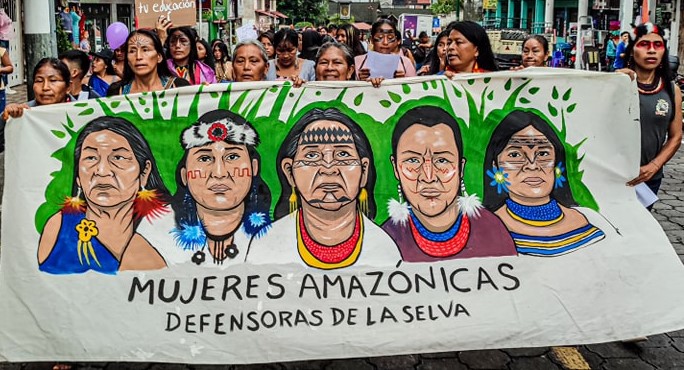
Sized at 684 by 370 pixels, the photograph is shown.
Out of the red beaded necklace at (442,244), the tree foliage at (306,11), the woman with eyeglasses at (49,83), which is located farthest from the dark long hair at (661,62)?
the tree foliage at (306,11)

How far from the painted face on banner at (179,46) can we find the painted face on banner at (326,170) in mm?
2844

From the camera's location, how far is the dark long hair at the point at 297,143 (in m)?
3.81

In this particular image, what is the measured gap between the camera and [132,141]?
3816 millimetres

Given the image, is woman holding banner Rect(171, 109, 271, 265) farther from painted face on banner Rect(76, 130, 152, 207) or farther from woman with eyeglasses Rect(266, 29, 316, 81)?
woman with eyeglasses Rect(266, 29, 316, 81)

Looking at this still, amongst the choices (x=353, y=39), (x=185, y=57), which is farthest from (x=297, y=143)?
(x=353, y=39)

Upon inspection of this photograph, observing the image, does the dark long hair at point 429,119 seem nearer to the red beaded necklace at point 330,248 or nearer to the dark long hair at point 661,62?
the red beaded necklace at point 330,248

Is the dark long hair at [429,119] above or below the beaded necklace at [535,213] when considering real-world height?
above

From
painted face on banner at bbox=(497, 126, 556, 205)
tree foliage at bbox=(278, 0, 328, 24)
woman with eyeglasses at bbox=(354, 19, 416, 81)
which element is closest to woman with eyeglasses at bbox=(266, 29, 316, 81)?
woman with eyeglasses at bbox=(354, 19, 416, 81)

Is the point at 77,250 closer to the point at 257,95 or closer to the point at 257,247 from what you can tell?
the point at 257,247

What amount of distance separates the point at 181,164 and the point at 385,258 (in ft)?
3.73

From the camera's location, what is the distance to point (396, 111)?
13.0 ft

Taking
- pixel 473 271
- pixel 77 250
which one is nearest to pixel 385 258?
pixel 473 271

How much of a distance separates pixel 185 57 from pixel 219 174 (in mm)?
2834

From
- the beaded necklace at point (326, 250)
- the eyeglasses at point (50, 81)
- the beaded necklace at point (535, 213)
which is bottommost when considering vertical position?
the beaded necklace at point (326, 250)
